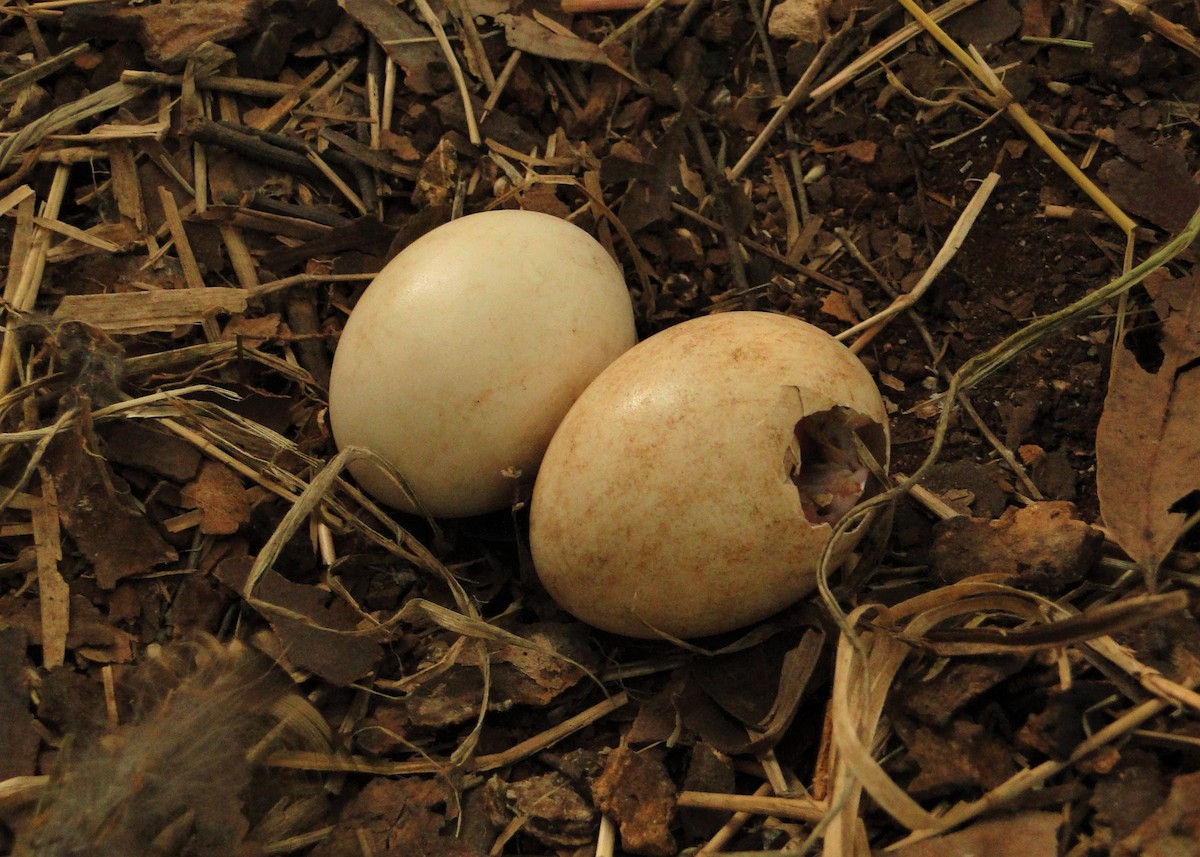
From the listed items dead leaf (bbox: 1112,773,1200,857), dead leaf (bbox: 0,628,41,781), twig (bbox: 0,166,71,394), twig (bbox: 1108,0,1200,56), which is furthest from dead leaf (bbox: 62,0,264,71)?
dead leaf (bbox: 1112,773,1200,857)

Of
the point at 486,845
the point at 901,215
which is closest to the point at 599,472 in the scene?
the point at 486,845

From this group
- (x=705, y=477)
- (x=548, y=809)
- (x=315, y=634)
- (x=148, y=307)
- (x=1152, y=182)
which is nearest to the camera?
(x=705, y=477)

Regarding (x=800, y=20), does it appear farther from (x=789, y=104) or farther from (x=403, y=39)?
(x=403, y=39)

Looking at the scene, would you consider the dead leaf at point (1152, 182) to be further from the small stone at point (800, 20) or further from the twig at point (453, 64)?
the twig at point (453, 64)

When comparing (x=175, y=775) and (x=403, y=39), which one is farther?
(x=403, y=39)

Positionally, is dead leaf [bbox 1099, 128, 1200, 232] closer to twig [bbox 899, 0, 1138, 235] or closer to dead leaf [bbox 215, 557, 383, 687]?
twig [bbox 899, 0, 1138, 235]

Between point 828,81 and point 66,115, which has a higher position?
point 66,115

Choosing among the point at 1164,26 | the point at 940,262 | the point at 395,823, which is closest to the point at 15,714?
the point at 395,823
